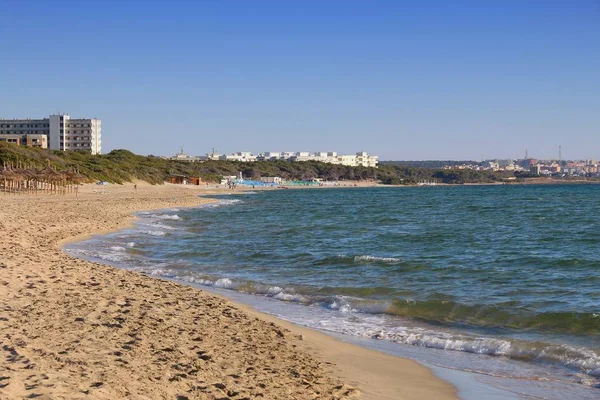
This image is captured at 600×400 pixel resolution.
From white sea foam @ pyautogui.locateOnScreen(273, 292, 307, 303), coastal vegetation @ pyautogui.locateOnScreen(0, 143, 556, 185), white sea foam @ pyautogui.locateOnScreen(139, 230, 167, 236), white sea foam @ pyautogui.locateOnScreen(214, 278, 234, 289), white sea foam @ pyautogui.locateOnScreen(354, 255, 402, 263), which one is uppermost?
coastal vegetation @ pyautogui.locateOnScreen(0, 143, 556, 185)

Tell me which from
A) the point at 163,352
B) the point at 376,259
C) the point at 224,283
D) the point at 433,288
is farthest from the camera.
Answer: the point at 376,259

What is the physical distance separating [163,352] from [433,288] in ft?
25.4

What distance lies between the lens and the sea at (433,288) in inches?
329

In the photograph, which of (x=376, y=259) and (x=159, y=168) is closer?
(x=376, y=259)

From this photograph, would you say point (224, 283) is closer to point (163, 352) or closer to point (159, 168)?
point (163, 352)

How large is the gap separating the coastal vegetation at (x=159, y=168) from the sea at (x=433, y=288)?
48.9 meters

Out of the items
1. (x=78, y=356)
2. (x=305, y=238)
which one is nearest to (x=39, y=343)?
(x=78, y=356)

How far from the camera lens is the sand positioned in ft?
19.2

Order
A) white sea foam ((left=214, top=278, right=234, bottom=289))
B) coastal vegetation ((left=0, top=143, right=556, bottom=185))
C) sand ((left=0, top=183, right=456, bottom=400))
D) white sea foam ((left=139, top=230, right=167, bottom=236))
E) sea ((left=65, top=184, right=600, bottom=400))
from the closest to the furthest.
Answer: sand ((left=0, top=183, right=456, bottom=400)) < sea ((left=65, top=184, right=600, bottom=400)) < white sea foam ((left=214, top=278, right=234, bottom=289)) < white sea foam ((left=139, top=230, right=167, bottom=236)) < coastal vegetation ((left=0, top=143, right=556, bottom=185))

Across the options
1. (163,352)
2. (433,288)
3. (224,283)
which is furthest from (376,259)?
(163,352)

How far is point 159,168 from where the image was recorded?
389 ft

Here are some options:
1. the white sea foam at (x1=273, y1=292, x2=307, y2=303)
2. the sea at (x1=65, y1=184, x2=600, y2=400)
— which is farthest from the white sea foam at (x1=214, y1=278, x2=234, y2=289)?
the white sea foam at (x1=273, y1=292, x2=307, y2=303)

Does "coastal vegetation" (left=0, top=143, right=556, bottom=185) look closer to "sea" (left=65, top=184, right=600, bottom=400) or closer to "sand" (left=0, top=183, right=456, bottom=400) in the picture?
"sea" (left=65, top=184, right=600, bottom=400)

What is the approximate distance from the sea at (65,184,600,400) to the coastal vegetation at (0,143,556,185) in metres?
48.9
